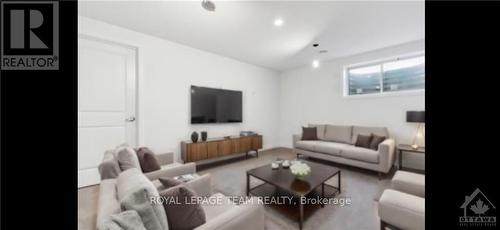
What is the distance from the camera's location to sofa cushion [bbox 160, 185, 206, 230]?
42.6 inches

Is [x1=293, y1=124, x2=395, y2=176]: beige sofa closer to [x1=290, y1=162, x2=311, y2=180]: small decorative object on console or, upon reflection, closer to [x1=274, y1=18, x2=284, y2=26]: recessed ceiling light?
[x1=290, y1=162, x2=311, y2=180]: small decorative object on console

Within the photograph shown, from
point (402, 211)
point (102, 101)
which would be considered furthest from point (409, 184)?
point (102, 101)

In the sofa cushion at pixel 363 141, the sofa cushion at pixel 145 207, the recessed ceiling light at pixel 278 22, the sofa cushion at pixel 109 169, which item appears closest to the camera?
the sofa cushion at pixel 145 207

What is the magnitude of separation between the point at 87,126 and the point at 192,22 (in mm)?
2096

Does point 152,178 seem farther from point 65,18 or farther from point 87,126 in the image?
point 65,18

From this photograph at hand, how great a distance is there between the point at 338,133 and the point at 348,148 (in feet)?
2.37

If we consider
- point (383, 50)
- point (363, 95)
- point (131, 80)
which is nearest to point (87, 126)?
point (131, 80)

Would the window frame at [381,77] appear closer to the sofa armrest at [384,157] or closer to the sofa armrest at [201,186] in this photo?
the sofa armrest at [384,157]

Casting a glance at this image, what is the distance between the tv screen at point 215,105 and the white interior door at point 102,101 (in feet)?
3.48

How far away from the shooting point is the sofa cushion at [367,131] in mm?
3588

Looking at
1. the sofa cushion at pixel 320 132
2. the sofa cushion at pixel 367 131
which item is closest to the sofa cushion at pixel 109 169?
the sofa cushion at pixel 320 132

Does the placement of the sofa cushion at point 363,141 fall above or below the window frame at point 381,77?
below

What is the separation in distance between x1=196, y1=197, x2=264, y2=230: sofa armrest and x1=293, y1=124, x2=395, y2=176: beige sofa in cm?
259
